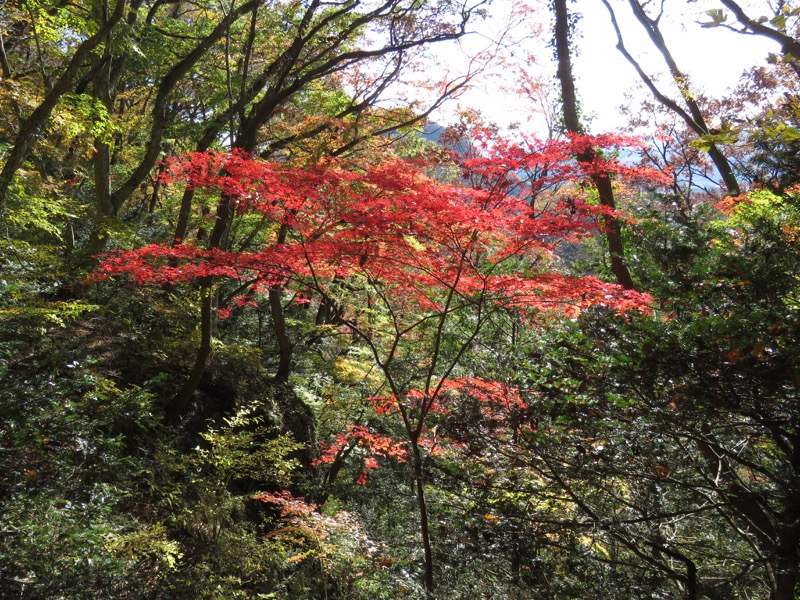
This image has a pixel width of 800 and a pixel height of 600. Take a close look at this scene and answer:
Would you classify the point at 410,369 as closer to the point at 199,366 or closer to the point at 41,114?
the point at 199,366

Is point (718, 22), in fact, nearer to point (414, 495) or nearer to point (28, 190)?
point (414, 495)

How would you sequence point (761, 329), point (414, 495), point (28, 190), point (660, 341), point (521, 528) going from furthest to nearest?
point (28, 190) < point (414, 495) < point (521, 528) < point (660, 341) < point (761, 329)

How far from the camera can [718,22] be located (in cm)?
152

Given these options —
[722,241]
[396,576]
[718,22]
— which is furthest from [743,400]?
[396,576]

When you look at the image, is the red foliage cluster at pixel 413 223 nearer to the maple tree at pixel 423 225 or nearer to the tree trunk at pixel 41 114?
the maple tree at pixel 423 225

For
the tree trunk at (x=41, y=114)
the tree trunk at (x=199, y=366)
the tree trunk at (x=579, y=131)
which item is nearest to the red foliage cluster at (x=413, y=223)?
the tree trunk at (x=579, y=131)

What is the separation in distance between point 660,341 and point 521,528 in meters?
1.69

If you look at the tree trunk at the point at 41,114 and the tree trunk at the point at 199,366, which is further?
the tree trunk at the point at 199,366

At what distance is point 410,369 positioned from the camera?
834cm

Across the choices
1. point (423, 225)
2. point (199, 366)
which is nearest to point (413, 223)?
point (423, 225)

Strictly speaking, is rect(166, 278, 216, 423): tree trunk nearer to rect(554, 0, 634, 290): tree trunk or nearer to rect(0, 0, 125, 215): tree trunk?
rect(0, 0, 125, 215): tree trunk

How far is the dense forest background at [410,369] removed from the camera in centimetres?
281

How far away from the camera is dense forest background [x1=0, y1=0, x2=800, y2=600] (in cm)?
281

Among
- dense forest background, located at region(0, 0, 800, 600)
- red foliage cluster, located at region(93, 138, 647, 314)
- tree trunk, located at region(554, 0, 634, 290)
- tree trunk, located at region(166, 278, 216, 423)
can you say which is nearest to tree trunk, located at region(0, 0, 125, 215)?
dense forest background, located at region(0, 0, 800, 600)
